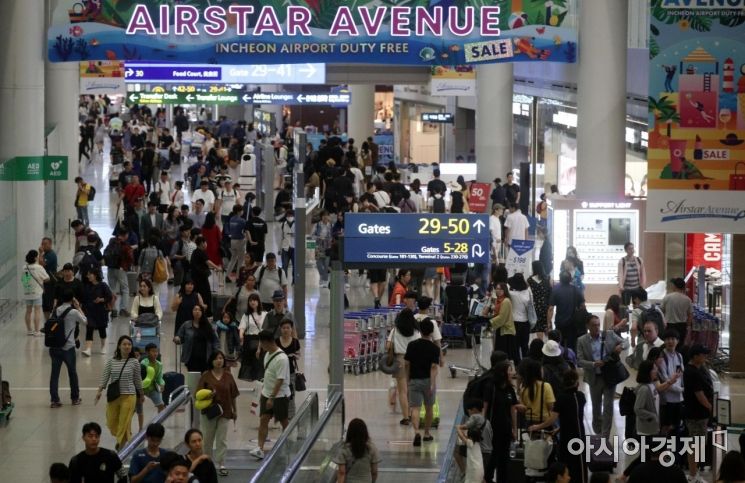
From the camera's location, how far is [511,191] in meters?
31.8

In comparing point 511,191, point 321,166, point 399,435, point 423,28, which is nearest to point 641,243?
point 423,28

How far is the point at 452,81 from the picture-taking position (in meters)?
36.6

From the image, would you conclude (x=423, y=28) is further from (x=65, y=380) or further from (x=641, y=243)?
(x=65, y=380)

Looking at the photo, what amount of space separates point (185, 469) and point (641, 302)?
959cm

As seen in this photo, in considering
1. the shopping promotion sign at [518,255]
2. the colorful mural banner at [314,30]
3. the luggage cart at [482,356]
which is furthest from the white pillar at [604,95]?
the luggage cart at [482,356]

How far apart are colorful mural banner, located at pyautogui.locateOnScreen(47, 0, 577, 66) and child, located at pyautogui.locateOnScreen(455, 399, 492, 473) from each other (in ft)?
40.5

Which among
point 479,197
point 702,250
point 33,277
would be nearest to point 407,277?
point 33,277

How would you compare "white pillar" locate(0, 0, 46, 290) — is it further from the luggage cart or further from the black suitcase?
the black suitcase

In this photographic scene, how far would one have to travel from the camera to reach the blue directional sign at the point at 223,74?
3294 cm

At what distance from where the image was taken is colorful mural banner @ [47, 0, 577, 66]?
25.0 meters

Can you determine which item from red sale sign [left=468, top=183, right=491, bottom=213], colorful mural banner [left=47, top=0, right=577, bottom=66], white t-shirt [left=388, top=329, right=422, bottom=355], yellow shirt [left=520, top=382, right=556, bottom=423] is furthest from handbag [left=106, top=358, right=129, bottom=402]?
red sale sign [left=468, top=183, right=491, bottom=213]

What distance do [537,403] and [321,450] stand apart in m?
1.97

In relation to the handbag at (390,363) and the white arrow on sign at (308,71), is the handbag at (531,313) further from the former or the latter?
the white arrow on sign at (308,71)

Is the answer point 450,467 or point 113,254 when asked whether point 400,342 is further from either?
point 113,254
